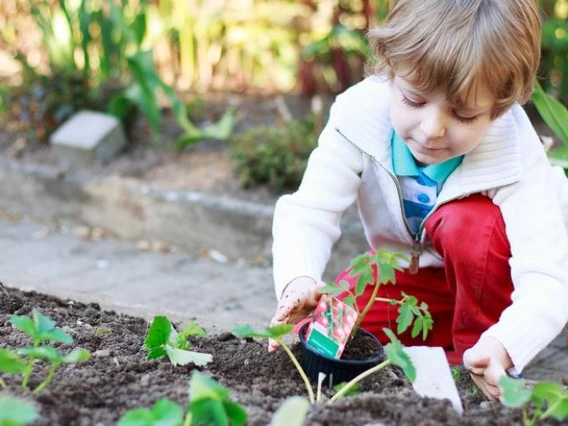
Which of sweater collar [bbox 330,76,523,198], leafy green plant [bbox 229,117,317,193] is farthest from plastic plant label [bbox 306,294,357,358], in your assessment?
leafy green plant [bbox 229,117,317,193]

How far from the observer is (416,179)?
2227mm

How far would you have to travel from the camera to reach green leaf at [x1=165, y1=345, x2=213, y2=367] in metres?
1.79

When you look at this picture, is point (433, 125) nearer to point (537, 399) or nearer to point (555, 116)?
point (537, 399)

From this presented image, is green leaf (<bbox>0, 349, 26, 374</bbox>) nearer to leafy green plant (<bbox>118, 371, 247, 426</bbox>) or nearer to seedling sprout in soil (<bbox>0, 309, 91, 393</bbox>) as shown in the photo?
seedling sprout in soil (<bbox>0, 309, 91, 393</bbox>)

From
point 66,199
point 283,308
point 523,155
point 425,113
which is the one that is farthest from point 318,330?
point 66,199

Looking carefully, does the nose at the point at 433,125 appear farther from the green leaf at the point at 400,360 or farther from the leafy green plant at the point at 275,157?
the leafy green plant at the point at 275,157

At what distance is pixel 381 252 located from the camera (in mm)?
1697

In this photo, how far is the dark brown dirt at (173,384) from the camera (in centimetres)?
151

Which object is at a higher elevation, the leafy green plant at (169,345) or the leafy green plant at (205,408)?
the leafy green plant at (205,408)

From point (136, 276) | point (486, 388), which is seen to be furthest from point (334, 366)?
point (136, 276)

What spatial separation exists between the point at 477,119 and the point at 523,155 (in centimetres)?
28

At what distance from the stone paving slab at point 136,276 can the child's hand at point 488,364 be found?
2.28 feet

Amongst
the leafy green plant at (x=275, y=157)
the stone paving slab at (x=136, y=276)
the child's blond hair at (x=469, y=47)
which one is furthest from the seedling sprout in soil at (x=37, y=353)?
the leafy green plant at (x=275, y=157)

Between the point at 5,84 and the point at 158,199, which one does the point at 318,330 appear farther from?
the point at 5,84
